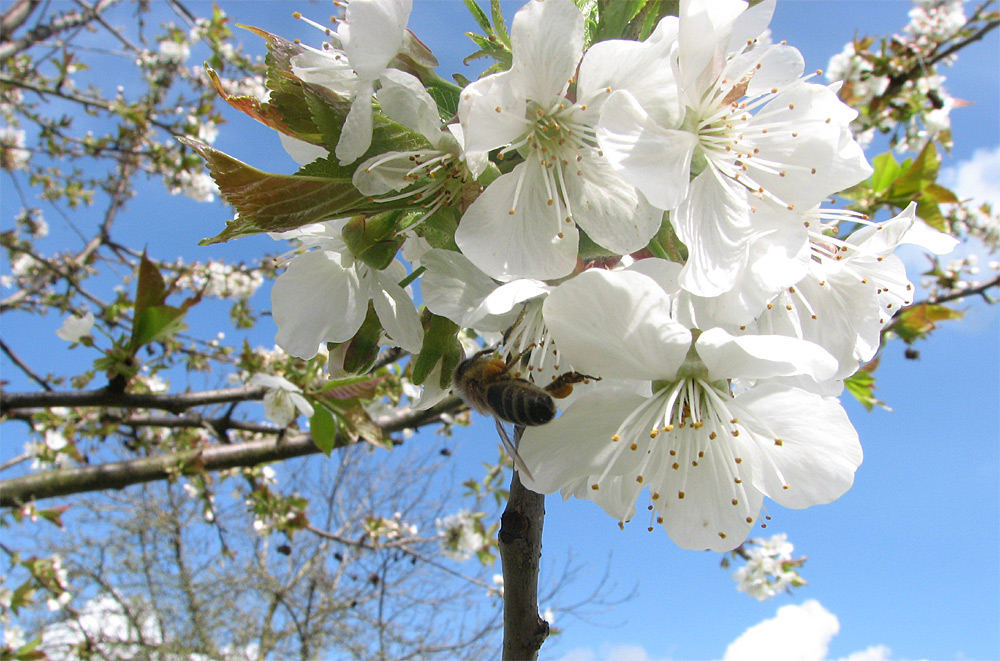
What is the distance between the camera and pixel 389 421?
235 cm

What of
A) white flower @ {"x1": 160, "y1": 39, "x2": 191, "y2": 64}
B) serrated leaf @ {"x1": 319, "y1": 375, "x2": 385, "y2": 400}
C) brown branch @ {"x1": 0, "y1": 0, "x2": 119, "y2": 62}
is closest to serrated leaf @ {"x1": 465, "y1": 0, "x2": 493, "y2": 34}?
serrated leaf @ {"x1": 319, "y1": 375, "x2": 385, "y2": 400}

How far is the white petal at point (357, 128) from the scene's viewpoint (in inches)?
23.8

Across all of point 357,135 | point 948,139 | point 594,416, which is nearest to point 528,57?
point 357,135

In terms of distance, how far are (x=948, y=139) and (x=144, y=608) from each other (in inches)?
402

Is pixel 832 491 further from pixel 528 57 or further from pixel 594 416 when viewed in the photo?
pixel 528 57

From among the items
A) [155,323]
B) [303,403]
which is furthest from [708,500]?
[155,323]

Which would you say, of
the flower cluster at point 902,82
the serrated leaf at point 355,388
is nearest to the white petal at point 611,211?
the serrated leaf at point 355,388

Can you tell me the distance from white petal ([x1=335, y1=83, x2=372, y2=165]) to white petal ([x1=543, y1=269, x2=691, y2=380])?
24 cm

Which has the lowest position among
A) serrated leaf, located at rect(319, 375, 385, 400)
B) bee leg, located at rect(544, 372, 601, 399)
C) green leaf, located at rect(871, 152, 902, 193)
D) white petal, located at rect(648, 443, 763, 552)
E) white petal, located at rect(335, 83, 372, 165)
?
white petal, located at rect(648, 443, 763, 552)

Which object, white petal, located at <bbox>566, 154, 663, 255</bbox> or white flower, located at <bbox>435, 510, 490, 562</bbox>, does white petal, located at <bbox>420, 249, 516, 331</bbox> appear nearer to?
white petal, located at <bbox>566, 154, 663, 255</bbox>

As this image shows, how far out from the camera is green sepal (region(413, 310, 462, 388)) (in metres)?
0.77

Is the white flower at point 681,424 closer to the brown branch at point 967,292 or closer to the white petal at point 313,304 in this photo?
the white petal at point 313,304

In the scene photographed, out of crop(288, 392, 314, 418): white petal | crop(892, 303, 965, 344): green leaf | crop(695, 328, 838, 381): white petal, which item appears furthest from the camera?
crop(892, 303, 965, 344): green leaf

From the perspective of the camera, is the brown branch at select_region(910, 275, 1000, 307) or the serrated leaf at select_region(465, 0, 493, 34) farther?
the brown branch at select_region(910, 275, 1000, 307)
